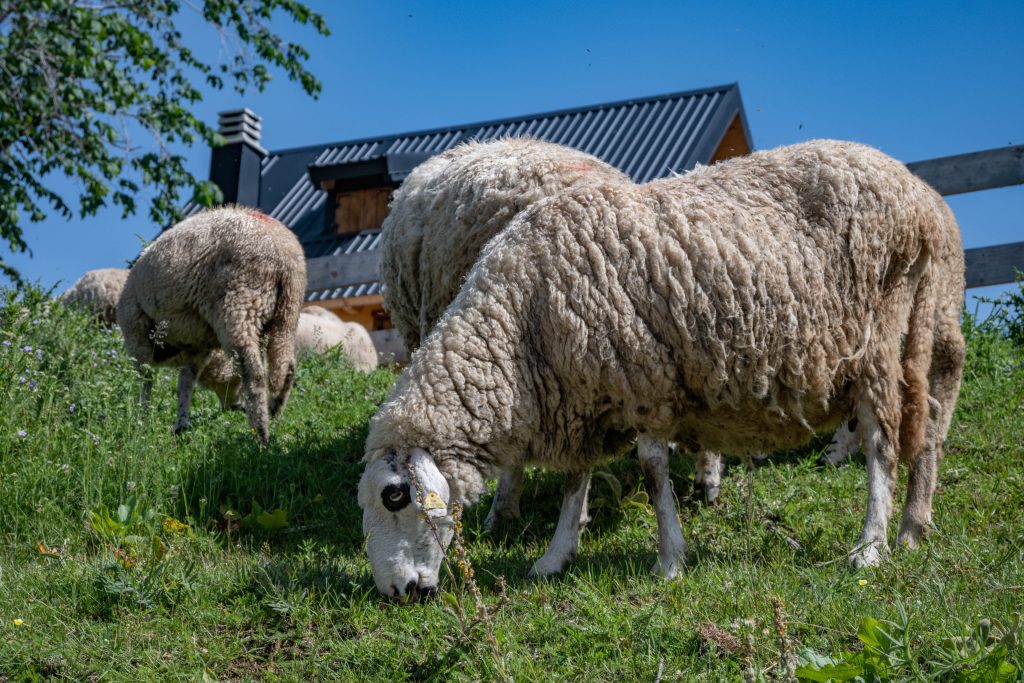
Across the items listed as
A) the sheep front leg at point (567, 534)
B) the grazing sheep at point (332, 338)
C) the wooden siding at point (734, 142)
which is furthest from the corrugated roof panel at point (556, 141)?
the sheep front leg at point (567, 534)

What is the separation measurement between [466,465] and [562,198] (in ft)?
4.36

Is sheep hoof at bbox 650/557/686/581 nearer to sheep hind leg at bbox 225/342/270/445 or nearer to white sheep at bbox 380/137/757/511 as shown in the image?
white sheep at bbox 380/137/757/511

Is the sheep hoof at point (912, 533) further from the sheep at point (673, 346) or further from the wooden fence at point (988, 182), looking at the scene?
the wooden fence at point (988, 182)

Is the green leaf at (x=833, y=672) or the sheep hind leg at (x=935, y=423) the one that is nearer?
the green leaf at (x=833, y=672)

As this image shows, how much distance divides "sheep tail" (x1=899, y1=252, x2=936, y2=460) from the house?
31.0ft

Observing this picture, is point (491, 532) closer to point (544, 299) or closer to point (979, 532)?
point (544, 299)

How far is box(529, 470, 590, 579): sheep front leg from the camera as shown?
4.56m

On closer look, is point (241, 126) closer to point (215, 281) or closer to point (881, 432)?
point (215, 281)

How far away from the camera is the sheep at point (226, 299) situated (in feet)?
24.1

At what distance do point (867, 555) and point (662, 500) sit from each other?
891 millimetres

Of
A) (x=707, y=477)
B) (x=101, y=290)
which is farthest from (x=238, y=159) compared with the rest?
(x=707, y=477)

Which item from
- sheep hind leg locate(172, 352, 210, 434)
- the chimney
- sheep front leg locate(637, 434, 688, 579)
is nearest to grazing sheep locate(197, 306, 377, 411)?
sheep hind leg locate(172, 352, 210, 434)

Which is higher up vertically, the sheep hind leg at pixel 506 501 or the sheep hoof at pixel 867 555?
the sheep hind leg at pixel 506 501

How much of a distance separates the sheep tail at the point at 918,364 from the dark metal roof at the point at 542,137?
409 inches
